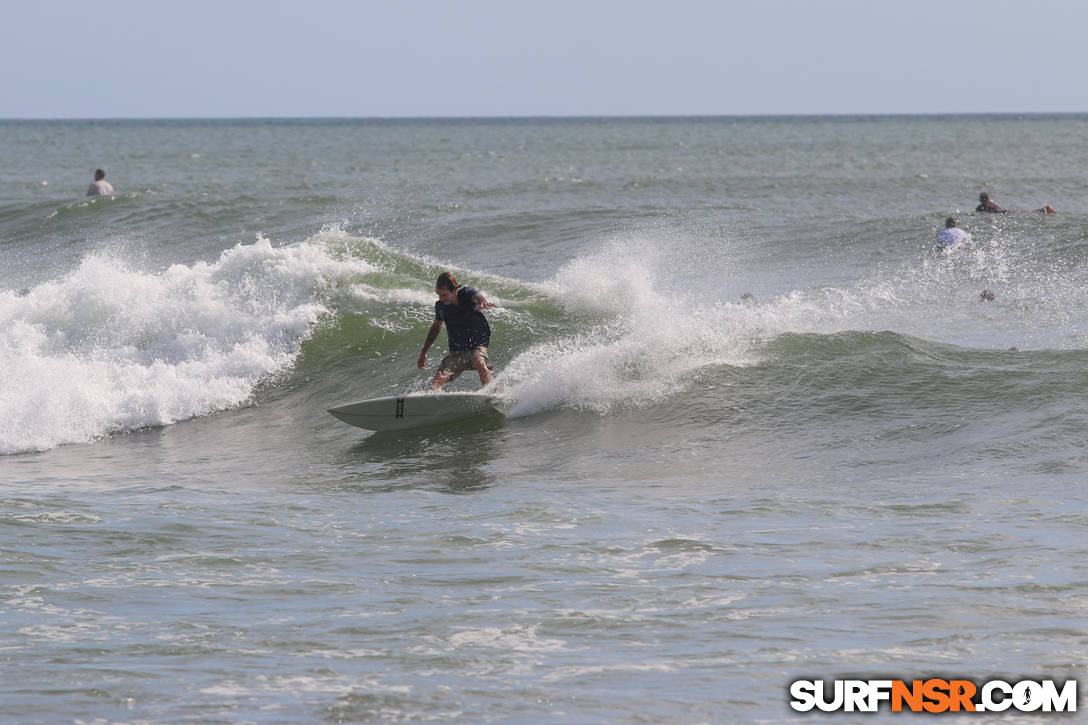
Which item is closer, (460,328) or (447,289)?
(447,289)

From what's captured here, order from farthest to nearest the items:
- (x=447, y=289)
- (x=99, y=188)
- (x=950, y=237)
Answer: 1. (x=99, y=188)
2. (x=950, y=237)
3. (x=447, y=289)

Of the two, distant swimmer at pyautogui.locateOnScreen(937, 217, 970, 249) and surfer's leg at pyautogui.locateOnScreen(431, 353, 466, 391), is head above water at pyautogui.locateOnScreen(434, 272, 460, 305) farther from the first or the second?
distant swimmer at pyautogui.locateOnScreen(937, 217, 970, 249)

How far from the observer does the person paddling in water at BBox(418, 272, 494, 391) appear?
11.9 m

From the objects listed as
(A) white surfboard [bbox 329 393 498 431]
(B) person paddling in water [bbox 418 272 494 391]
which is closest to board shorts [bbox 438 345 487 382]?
(B) person paddling in water [bbox 418 272 494 391]

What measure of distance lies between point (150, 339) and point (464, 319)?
198 inches

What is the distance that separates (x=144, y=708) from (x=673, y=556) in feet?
10.6

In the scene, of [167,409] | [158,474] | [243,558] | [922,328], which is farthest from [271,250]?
[243,558]

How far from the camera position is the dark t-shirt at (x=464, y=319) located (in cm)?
1193

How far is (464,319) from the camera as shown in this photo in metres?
11.9

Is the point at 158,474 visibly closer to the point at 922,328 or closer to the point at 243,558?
the point at 243,558

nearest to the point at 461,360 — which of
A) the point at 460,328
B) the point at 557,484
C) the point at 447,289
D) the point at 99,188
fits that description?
the point at 460,328

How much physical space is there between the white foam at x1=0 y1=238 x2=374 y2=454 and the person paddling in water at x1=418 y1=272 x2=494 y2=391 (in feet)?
9.53

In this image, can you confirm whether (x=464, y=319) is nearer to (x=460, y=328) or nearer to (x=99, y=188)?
(x=460, y=328)

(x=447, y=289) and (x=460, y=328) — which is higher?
(x=447, y=289)
